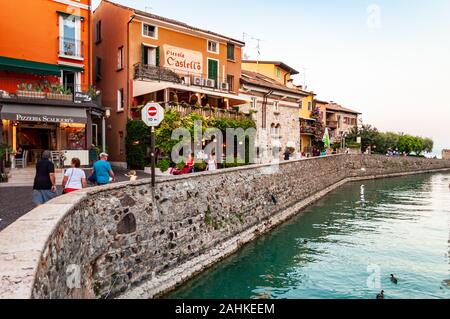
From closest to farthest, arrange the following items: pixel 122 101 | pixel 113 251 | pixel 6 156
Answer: pixel 113 251, pixel 6 156, pixel 122 101

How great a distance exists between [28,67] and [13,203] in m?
12.5

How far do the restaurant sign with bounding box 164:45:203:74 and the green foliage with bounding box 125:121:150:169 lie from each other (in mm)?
5860

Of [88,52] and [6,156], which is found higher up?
[88,52]

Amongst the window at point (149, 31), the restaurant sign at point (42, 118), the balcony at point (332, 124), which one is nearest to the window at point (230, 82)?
the window at point (149, 31)

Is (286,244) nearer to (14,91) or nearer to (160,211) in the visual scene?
(160,211)

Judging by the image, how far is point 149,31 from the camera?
2827 cm

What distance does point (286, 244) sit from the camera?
57.1ft

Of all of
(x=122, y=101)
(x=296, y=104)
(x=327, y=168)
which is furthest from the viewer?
(x=296, y=104)

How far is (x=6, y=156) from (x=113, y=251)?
13.7 m

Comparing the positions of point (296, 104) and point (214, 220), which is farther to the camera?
point (296, 104)

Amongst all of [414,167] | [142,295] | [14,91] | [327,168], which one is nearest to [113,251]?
[142,295]

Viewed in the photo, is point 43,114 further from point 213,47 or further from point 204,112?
point 213,47

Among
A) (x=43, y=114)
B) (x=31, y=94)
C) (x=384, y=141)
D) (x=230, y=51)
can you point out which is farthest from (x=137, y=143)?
(x=384, y=141)

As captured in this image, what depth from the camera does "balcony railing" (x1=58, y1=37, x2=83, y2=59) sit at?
78.4 ft
